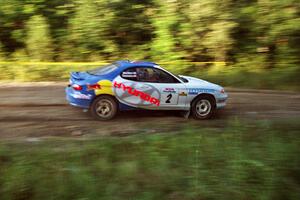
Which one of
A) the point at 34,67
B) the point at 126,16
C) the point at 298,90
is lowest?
the point at 298,90

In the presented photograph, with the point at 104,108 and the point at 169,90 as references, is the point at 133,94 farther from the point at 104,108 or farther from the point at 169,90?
the point at 169,90

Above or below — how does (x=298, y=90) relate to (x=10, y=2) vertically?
below

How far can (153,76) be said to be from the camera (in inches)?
430

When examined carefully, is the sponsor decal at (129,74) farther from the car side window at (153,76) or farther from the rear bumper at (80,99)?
the rear bumper at (80,99)

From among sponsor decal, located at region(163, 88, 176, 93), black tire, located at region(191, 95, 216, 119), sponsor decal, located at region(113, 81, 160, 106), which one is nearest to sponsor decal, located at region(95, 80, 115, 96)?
sponsor decal, located at region(113, 81, 160, 106)

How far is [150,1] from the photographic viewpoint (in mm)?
18516

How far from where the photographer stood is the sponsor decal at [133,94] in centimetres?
1068

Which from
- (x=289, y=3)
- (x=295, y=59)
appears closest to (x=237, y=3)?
(x=289, y=3)

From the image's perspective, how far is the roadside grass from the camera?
570 cm

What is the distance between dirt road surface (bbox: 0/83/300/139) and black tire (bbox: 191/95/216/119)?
20 centimetres

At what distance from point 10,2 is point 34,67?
361cm

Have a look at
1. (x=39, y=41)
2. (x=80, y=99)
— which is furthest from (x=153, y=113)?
(x=39, y=41)

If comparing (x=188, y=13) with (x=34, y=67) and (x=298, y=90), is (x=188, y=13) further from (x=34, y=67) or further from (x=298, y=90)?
(x=34, y=67)

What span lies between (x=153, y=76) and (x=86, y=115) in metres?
1.93
